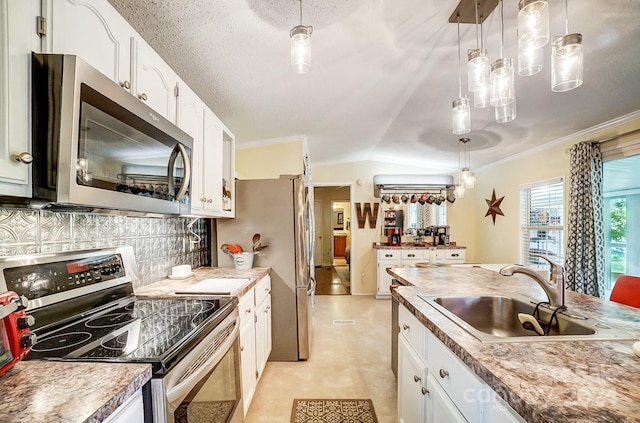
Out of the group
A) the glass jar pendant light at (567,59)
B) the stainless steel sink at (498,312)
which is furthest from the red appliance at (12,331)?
the glass jar pendant light at (567,59)

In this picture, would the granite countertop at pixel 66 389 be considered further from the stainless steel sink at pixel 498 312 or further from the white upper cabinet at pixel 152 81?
the stainless steel sink at pixel 498 312

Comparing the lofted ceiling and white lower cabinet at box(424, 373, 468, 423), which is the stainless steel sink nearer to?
white lower cabinet at box(424, 373, 468, 423)

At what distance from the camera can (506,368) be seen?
0.75 m

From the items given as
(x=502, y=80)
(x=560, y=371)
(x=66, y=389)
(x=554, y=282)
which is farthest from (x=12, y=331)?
(x=502, y=80)

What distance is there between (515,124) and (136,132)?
11.2ft

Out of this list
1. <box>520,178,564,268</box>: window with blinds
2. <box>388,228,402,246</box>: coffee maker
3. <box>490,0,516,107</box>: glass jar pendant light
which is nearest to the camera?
<box>490,0,516,107</box>: glass jar pendant light

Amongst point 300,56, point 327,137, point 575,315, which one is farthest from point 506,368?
point 327,137

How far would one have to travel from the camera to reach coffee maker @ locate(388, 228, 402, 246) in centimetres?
525

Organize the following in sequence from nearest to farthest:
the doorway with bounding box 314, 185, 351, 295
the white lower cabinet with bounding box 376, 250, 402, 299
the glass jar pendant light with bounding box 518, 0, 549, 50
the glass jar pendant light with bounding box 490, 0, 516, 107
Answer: the glass jar pendant light with bounding box 518, 0, 549, 50
the glass jar pendant light with bounding box 490, 0, 516, 107
the white lower cabinet with bounding box 376, 250, 402, 299
the doorway with bounding box 314, 185, 351, 295

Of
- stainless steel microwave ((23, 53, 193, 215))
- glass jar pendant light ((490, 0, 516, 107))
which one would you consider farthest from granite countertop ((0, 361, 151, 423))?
glass jar pendant light ((490, 0, 516, 107))

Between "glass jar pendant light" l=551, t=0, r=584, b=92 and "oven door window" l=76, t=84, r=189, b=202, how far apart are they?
5.57ft

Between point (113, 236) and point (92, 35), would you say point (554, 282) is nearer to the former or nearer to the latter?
point (92, 35)

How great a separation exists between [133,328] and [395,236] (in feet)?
15.3

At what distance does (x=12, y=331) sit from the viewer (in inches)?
28.7
